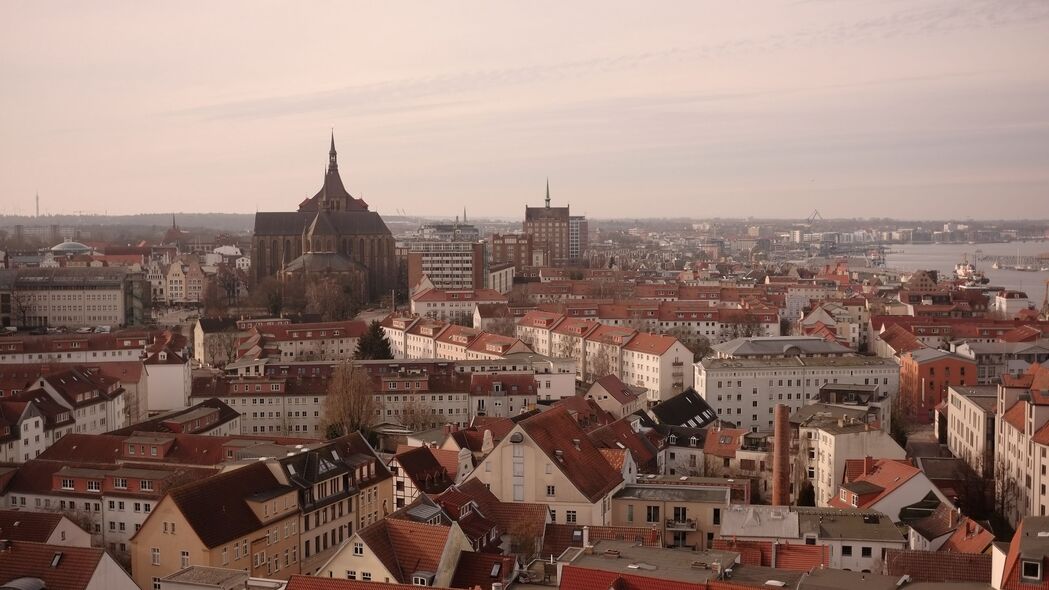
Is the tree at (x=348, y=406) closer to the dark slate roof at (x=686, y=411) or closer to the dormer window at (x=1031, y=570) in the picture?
the dark slate roof at (x=686, y=411)

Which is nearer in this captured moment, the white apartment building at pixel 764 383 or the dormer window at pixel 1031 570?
the dormer window at pixel 1031 570

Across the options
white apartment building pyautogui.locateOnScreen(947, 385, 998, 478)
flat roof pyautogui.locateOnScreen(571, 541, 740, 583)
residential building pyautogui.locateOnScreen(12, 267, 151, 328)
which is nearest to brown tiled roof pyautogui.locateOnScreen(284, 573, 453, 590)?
flat roof pyautogui.locateOnScreen(571, 541, 740, 583)

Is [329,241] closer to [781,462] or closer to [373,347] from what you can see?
[373,347]

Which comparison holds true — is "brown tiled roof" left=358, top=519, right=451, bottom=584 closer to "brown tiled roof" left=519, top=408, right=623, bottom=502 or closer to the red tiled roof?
"brown tiled roof" left=519, top=408, right=623, bottom=502

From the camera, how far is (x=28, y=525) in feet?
67.1

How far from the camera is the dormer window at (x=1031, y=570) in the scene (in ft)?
46.8

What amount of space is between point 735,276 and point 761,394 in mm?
64490

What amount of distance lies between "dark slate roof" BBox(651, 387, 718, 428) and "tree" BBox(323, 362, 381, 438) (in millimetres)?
8928

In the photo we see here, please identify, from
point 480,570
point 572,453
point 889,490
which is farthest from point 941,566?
point 572,453

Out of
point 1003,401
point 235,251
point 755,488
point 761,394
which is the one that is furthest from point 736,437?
point 235,251

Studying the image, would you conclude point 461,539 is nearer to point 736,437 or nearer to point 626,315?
point 736,437

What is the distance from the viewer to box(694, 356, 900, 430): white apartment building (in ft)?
135

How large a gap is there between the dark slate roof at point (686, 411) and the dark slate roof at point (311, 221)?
4496 cm

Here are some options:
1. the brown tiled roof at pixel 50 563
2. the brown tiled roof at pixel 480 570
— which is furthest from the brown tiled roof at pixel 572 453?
the brown tiled roof at pixel 50 563
